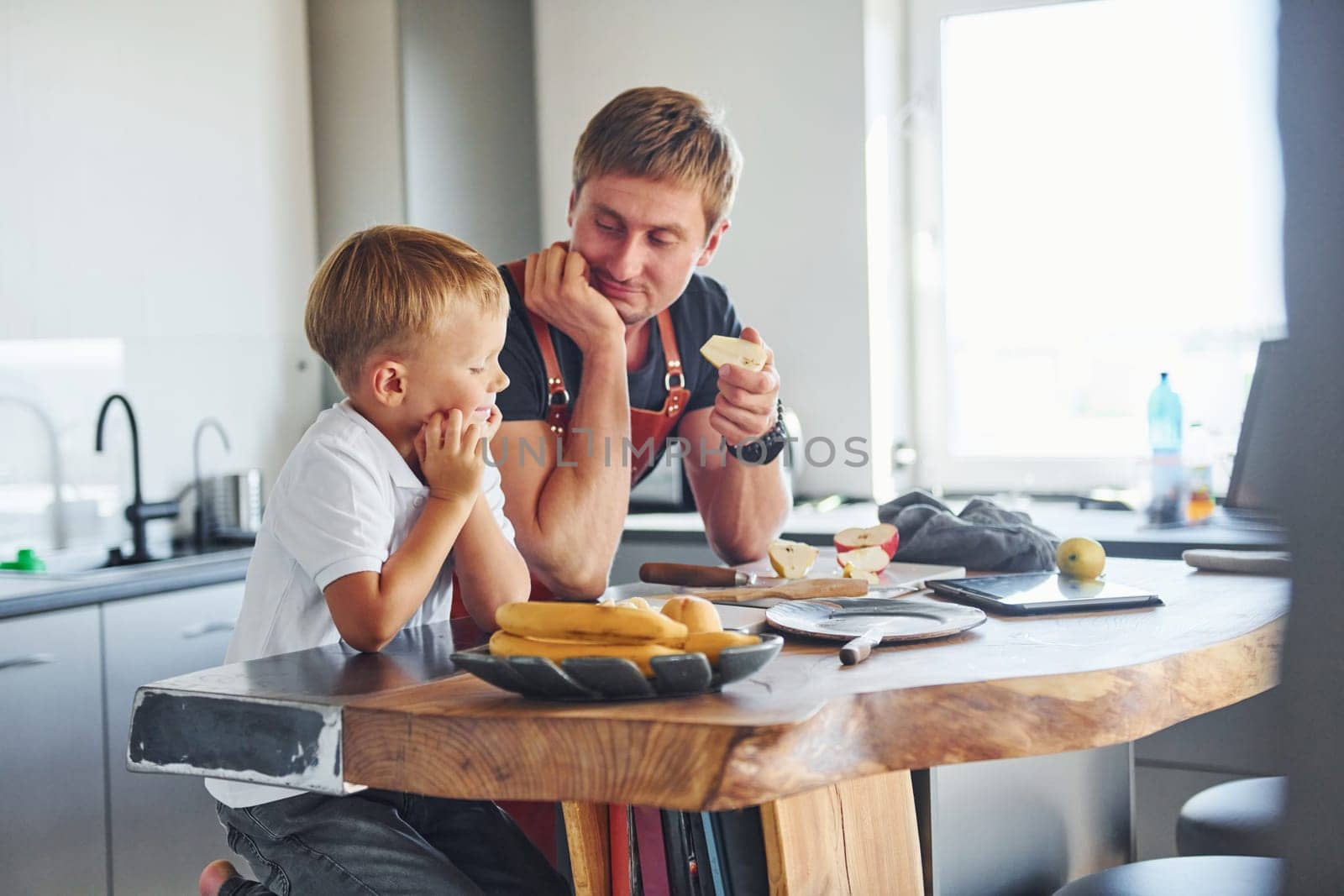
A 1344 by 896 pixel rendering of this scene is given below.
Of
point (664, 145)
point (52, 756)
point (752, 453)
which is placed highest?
point (664, 145)

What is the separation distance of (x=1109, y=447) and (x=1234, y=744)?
1129 mm

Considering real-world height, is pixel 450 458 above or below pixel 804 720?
above

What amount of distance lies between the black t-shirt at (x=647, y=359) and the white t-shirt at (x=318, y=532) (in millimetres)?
400

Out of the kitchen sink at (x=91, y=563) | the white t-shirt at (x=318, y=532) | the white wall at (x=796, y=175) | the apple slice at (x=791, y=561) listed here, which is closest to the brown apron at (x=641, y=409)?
the apple slice at (x=791, y=561)

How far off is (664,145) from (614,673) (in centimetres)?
104

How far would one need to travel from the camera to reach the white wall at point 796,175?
329 cm

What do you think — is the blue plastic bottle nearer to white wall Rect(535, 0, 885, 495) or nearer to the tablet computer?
white wall Rect(535, 0, 885, 495)

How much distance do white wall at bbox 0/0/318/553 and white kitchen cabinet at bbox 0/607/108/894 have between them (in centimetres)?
63

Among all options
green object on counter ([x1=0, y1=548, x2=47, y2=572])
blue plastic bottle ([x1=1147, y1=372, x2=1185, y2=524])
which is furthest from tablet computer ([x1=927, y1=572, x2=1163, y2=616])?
green object on counter ([x1=0, y1=548, x2=47, y2=572])

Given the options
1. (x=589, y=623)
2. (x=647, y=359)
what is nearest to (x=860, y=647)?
(x=589, y=623)

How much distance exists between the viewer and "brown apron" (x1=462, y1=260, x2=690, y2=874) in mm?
1771

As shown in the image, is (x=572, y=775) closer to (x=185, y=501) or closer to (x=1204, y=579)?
(x=1204, y=579)

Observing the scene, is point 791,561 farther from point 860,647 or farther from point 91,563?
point 91,563

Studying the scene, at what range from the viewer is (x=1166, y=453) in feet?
9.18
